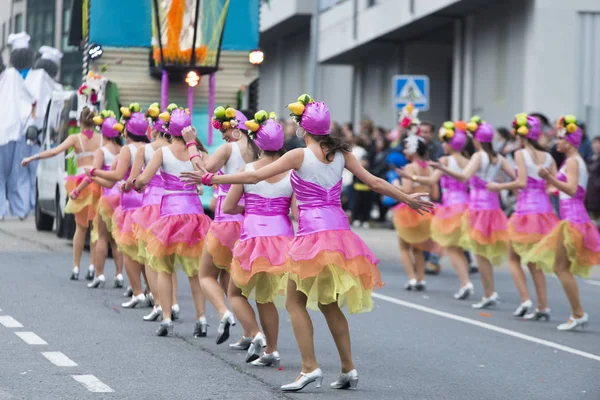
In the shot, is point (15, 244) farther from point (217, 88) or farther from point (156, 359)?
point (156, 359)

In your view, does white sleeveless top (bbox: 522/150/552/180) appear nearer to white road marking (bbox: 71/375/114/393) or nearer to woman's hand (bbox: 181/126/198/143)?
woman's hand (bbox: 181/126/198/143)

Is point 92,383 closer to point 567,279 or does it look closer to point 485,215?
point 567,279

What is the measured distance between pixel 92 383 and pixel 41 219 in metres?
14.5

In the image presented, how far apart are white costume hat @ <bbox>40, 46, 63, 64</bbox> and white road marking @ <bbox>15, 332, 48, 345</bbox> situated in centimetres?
1616

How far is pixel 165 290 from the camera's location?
1133cm

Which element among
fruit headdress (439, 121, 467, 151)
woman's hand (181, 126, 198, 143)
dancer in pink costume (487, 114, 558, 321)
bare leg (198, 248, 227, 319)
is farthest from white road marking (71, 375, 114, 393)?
fruit headdress (439, 121, 467, 151)

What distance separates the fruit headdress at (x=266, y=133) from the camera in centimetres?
959

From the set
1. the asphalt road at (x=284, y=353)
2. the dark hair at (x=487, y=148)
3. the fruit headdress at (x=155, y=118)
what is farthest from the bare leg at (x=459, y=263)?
the fruit headdress at (x=155, y=118)

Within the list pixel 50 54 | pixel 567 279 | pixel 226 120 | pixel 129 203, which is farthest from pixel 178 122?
pixel 50 54

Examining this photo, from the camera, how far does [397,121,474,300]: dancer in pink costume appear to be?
15.5 meters

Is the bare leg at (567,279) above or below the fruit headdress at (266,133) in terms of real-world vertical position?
below

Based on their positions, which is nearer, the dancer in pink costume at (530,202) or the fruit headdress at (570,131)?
the fruit headdress at (570,131)

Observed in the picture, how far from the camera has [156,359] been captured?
998cm

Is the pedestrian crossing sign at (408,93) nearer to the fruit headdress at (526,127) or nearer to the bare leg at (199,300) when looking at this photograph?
the fruit headdress at (526,127)
